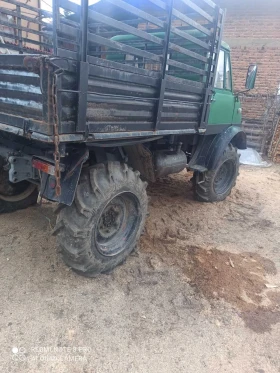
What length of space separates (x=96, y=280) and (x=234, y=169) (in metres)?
3.33

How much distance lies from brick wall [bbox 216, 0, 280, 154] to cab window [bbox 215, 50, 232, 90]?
15.7ft

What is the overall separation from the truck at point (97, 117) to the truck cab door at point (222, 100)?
96mm

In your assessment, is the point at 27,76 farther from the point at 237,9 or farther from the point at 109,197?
the point at 237,9

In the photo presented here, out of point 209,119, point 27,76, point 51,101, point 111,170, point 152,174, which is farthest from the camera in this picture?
point 209,119

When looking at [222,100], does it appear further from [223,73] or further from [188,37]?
[188,37]

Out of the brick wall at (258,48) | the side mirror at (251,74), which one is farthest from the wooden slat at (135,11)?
the brick wall at (258,48)

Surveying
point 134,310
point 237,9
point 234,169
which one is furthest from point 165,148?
point 237,9

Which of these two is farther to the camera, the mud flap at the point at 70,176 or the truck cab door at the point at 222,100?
the truck cab door at the point at 222,100

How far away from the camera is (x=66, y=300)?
8.49 ft

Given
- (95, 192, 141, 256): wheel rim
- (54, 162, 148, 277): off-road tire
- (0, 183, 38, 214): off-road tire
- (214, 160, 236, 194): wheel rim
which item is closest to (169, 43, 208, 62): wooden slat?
(54, 162, 148, 277): off-road tire

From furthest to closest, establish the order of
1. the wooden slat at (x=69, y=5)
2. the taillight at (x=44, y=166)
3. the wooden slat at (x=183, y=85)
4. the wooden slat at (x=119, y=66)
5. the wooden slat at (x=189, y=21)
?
1. the wooden slat at (x=183, y=85)
2. the wooden slat at (x=189, y=21)
3. the taillight at (x=44, y=166)
4. the wooden slat at (x=119, y=66)
5. the wooden slat at (x=69, y=5)

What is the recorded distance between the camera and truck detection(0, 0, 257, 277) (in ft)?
7.06

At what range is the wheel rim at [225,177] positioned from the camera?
517 centimetres

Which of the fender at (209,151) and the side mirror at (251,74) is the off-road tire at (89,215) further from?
the side mirror at (251,74)
